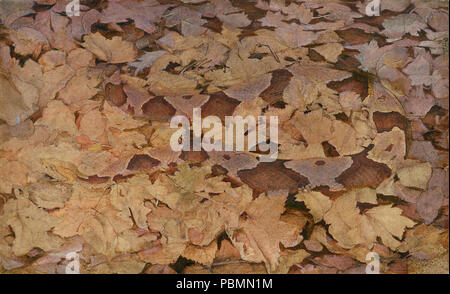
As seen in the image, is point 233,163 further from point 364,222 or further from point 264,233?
point 364,222

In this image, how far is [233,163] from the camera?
1.07 meters

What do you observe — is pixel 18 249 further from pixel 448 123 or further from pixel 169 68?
pixel 448 123

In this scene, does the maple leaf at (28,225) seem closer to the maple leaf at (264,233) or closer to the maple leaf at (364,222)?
the maple leaf at (264,233)

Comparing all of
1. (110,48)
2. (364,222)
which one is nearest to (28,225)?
(110,48)

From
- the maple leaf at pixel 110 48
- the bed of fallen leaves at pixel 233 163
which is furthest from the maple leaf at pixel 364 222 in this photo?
the maple leaf at pixel 110 48

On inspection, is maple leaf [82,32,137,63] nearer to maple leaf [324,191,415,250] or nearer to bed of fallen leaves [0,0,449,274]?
bed of fallen leaves [0,0,449,274]

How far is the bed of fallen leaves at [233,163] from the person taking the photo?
1.06 m

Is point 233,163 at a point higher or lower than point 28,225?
higher

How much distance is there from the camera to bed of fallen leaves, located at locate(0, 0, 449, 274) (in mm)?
1059

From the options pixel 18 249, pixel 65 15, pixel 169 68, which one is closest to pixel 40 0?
pixel 65 15

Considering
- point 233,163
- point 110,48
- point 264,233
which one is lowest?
point 264,233

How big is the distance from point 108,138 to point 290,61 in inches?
17.1

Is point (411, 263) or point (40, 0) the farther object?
point (40, 0)
